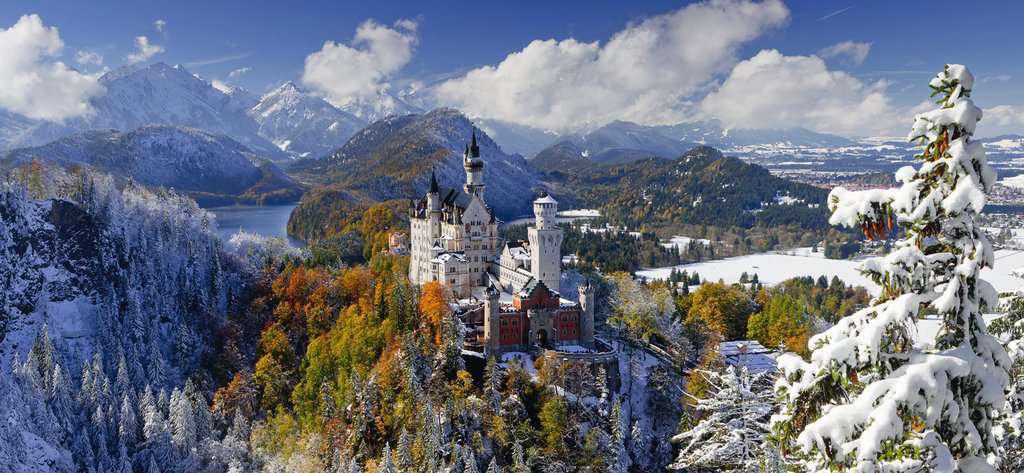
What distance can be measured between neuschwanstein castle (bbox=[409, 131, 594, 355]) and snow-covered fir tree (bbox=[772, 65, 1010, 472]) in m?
56.8

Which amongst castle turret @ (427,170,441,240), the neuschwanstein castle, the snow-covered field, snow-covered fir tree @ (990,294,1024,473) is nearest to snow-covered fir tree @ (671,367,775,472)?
snow-covered fir tree @ (990,294,1024,473)

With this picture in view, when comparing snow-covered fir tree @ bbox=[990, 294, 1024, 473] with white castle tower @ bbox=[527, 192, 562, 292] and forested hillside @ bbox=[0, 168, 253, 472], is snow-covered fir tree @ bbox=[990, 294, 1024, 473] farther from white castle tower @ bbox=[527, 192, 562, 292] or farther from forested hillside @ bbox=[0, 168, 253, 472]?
forested hillside @ bbox=[0, 168, 253, 472]

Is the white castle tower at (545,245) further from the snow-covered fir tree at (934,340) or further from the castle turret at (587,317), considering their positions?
the snow-covered fir tree at (934,340)

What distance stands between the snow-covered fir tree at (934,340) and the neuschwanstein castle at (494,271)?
186 ft

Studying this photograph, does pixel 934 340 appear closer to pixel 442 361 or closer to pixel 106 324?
pixel 442 361

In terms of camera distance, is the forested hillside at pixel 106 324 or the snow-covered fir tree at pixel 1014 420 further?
the forested hillside at pixel 106 324

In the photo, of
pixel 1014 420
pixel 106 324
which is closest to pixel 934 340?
pixel 1014 420

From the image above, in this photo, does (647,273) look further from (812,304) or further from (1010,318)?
(1010,318)

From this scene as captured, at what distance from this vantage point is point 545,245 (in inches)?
2968

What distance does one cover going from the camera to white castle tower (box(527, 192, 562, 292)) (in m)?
75.4

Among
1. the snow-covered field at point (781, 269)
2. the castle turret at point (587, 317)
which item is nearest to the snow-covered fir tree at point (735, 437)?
the castle turret at point (587, 317)

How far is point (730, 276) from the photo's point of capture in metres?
168

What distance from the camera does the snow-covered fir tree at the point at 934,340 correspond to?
30.7 feet

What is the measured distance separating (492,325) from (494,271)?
21.2 meters
